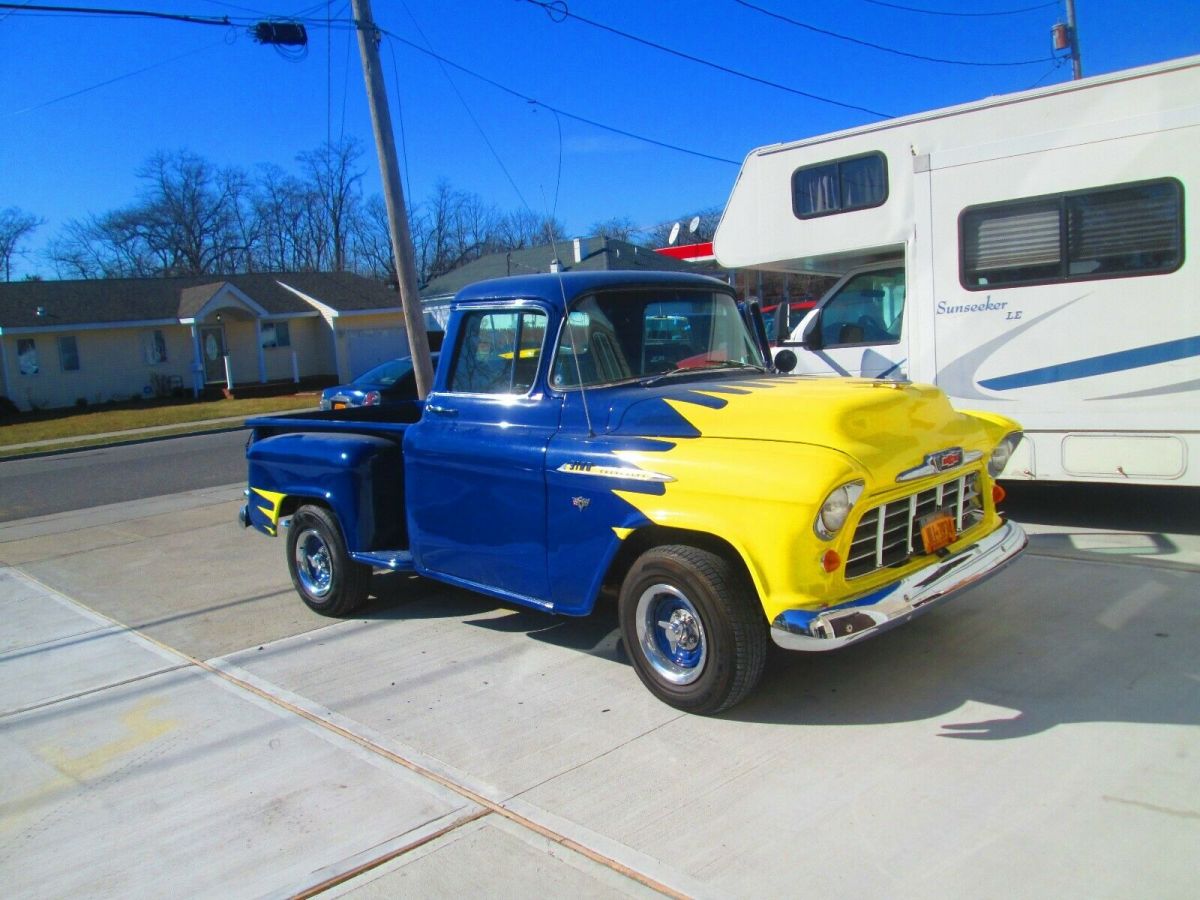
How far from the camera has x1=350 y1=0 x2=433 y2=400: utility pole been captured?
11.3 meters

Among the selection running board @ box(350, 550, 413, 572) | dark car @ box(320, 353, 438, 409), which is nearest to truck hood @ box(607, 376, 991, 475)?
running board @ box(350, 550, 413, 572)

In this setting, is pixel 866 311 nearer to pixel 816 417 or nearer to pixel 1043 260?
pixel 1043 260

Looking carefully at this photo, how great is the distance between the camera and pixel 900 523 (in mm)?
4391

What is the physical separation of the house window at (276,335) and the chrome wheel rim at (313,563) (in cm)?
3094

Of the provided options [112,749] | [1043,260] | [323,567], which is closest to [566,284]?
[323,567]

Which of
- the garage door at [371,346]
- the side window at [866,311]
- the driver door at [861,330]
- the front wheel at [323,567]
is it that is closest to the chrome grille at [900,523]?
the front wheel at [323,567]

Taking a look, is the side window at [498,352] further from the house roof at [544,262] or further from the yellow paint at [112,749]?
the house roof at [544,262]

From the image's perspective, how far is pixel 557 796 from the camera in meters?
3.89

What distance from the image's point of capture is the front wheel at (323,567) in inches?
248

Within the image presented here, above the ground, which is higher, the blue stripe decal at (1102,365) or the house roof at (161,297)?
the house roof at (161,297)

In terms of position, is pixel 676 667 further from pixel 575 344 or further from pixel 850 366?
pixel 850 366

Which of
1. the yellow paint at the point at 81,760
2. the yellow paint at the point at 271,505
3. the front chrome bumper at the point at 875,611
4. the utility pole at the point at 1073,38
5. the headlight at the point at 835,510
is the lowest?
the yellow paint at the point at 81,760

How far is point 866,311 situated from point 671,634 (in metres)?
5.10

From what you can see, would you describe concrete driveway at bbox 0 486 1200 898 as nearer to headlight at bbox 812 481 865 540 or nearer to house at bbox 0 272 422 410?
headlight at bbox 812 481 865 540
